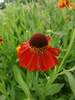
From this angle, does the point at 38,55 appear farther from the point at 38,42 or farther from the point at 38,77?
the point at 38,77

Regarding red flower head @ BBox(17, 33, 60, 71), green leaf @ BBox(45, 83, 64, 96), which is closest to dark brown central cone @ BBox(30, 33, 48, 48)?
red flower head @ BBox(17, 33, 60, 71)

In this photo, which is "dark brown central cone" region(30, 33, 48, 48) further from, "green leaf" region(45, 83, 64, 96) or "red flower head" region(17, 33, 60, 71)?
"green leaf" region(45, 83, 64, 96)

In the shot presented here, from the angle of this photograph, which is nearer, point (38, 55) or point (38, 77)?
point (38, 55)

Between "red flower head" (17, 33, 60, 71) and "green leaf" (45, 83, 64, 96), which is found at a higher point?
"red flower head" (17, 33, 60, 71)

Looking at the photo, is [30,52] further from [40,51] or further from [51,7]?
[51,7]

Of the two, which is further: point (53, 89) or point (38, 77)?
point (38, 77)

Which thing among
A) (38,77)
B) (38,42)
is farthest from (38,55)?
(38,77)

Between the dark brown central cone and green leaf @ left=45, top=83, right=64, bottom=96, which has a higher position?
the dark brown central cone

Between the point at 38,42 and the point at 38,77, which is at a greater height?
the point at 38,42

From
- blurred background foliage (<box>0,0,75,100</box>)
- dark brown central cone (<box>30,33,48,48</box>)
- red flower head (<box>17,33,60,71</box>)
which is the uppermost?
→ dark brown central cone (<box>30,33,48,48</box>)
